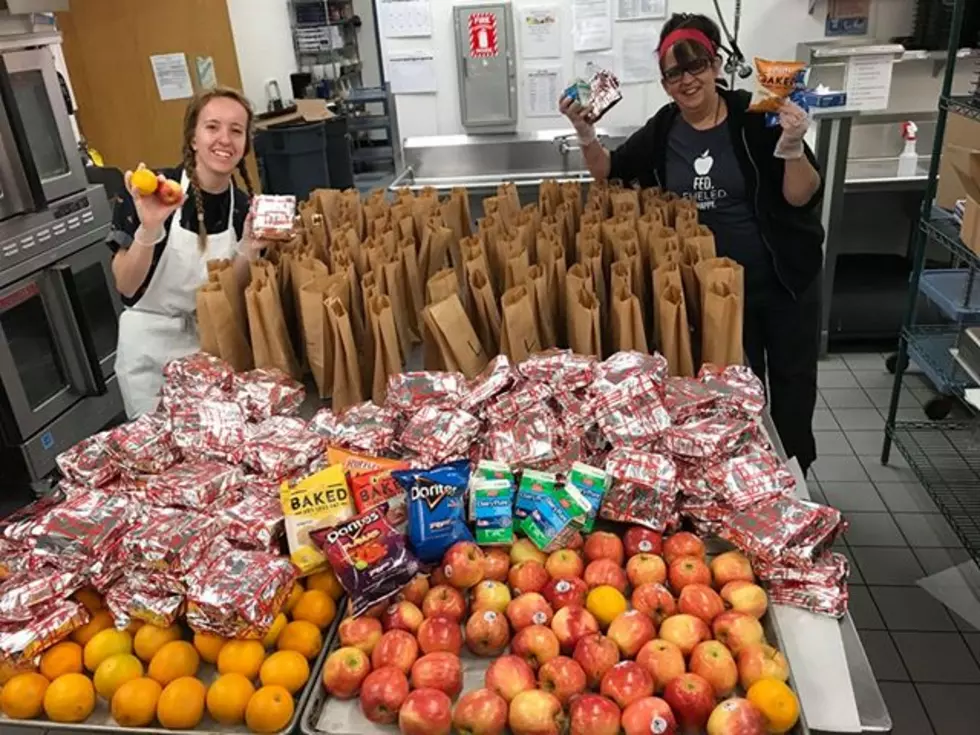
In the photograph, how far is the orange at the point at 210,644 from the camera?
1.29 meters

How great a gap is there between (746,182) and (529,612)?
166 centimetres

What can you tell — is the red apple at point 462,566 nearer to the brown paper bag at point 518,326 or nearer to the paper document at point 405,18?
the brown paper bag at point 518,326

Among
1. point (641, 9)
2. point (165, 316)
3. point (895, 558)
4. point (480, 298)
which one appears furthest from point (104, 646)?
point (641, 9)

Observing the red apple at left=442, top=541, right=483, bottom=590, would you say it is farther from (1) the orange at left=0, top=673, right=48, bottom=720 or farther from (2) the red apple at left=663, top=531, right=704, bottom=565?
(1) the orange at left=0, top=673, right=48, bottom=720

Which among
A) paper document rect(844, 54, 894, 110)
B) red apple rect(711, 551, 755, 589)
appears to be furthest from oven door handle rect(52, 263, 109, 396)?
paper document rect(844, 54, 894, 110)

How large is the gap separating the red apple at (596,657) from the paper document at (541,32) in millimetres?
3982

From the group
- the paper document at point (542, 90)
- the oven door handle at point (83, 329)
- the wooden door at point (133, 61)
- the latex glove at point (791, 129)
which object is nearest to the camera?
the latex glove at point (791, 129)

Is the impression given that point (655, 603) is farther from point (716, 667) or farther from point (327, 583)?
point (327, 583)

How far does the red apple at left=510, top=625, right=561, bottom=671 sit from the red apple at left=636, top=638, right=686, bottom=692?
131mm

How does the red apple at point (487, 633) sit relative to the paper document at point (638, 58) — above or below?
below

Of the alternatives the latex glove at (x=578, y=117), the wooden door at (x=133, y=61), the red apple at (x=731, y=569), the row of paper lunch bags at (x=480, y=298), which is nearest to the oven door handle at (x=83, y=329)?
the row of paper lunch bags at (x=480, y=298)

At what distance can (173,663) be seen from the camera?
1258 mm

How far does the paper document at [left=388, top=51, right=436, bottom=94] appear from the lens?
181 inches

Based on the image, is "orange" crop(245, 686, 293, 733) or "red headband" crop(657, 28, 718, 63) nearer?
"orange" crop(245, 686, 293, 733)
